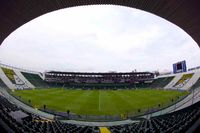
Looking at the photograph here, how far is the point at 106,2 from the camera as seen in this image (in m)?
18.1

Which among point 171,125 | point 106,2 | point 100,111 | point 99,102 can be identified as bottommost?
point 100,111

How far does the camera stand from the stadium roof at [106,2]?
49.8ft

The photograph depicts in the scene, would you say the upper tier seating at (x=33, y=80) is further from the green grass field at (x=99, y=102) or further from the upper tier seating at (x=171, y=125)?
the upper tier seating at (x=171, y=125)

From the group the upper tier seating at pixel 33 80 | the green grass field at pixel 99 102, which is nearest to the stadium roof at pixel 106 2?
the green grass field at pixel 99 102

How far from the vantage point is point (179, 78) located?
8231cm

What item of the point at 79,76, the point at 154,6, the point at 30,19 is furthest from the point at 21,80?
the point at 154,6

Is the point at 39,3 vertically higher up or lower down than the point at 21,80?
higher up

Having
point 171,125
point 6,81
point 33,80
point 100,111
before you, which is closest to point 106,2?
point 171,125

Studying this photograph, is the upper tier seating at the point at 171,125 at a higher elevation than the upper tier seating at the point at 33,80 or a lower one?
lower

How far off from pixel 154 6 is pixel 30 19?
9046 mm

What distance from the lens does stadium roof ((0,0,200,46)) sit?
15.2 m

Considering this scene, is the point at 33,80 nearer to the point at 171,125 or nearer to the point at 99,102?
the point at 99,102

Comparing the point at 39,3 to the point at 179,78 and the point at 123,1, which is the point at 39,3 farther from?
the point at 179,78

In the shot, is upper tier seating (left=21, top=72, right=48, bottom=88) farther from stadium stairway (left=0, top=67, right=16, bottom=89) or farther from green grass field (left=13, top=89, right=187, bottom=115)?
green grass field (left=13, top=89, right=187, bottom=115)
